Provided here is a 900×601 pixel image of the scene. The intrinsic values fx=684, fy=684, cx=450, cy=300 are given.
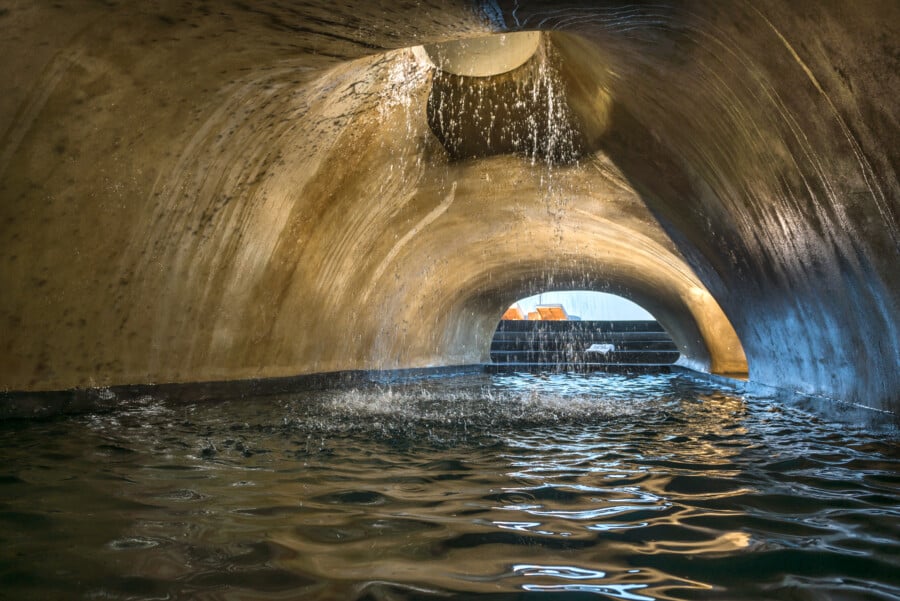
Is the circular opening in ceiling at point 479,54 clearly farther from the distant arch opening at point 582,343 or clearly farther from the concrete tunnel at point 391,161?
the distant arch opening at point 582,343

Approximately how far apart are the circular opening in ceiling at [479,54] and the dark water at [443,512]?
175 inches

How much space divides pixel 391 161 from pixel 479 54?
6.12 feet

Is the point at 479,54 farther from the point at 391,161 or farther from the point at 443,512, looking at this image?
the point at 443,512

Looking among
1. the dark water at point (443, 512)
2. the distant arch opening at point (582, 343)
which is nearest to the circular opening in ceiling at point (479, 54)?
the dark water at point (443, 512)

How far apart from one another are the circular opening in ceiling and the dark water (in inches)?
175

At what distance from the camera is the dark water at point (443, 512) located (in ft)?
7.66

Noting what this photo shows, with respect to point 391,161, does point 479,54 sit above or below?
above

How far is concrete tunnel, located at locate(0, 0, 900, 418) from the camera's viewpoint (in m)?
4.84

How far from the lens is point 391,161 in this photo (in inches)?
365

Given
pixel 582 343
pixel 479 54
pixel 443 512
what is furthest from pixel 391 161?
pixel 582 343

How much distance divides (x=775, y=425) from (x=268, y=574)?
18.8ft

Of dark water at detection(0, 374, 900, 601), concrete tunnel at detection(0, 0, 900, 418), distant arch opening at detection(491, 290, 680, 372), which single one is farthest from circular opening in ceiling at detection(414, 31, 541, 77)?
distant arch opening at detection(491, 290, 680, 372)

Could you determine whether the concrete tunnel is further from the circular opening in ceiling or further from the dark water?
the dark water

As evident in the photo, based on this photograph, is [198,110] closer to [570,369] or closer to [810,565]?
[810,565]
